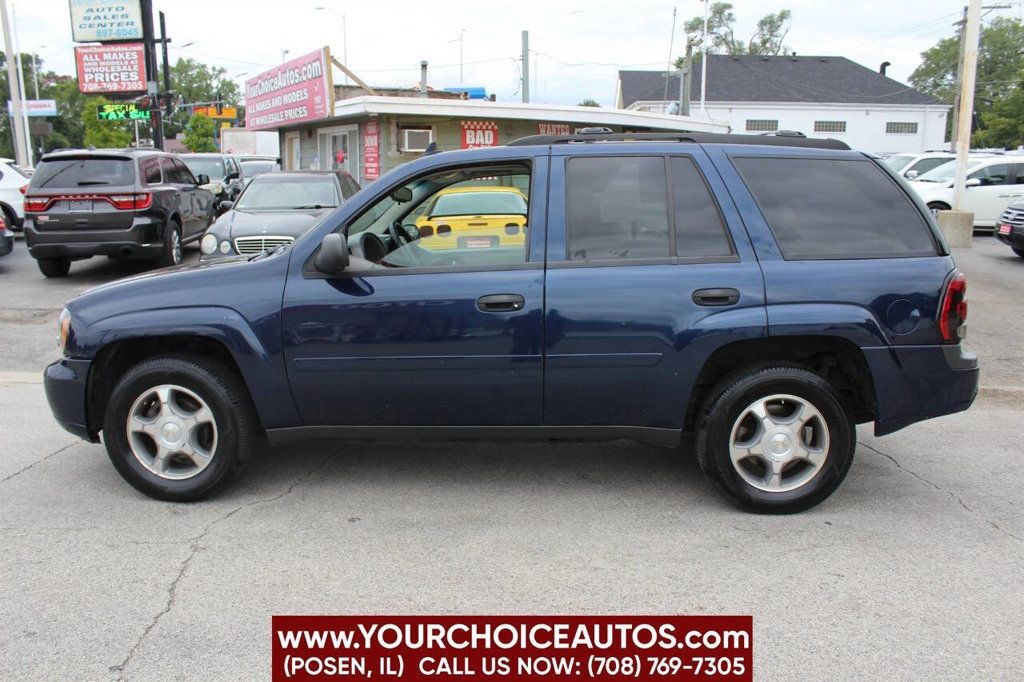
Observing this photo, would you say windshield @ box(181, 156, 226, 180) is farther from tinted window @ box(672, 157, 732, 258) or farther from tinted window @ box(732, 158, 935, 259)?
tinted window @ box(732, 158, 935, 259)

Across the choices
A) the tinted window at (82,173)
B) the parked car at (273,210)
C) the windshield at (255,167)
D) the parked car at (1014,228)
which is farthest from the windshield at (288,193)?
the windshield at (255,167)

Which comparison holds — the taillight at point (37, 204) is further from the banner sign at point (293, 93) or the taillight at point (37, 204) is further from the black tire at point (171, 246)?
the banner sign at point (293, 93)

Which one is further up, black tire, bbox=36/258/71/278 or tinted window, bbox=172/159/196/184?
tinted window, bbox=172/159/196/184

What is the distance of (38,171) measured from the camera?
11.3 meters

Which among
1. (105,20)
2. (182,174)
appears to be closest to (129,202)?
(182,174)

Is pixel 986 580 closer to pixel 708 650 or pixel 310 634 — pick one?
pixel 708 650

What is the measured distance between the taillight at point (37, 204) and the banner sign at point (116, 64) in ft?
90.3

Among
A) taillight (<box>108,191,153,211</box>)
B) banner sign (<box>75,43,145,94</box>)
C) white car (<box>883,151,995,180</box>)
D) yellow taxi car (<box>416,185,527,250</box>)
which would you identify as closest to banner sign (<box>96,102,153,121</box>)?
banner sign (<box>75,43,145,94</box>)

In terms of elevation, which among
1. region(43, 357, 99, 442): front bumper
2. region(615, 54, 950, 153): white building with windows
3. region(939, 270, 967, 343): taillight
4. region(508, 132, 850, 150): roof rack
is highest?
region(615, 54, 950, 153): white building with windows

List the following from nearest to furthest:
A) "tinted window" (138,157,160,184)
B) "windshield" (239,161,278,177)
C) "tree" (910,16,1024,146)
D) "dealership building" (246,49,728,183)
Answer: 1. "tinted window" (138,157,160,184)
2. "dealership building" (246,49,728,183)
3. "windshield" (239,161,278,177)
4. "tree" (910,16,1024,146)

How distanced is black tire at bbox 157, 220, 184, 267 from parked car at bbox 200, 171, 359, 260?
1.12m

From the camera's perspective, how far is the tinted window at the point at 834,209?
4.18 m

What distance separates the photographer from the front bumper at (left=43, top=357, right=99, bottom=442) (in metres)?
4.31

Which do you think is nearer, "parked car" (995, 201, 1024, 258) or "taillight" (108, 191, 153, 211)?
"taillight" (108, 191, 153, 211)
